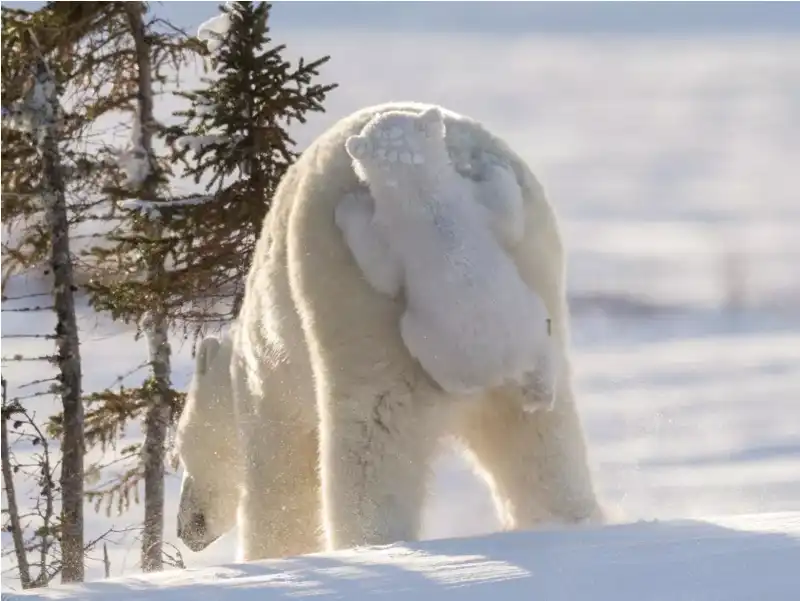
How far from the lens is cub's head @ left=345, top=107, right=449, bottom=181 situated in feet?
16.2

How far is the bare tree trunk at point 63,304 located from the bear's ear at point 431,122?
24.2ft

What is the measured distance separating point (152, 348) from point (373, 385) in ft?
26.9

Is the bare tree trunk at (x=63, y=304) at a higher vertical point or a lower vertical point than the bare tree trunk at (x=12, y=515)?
higher

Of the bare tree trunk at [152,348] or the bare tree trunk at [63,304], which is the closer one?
the bare tree trunk at [63,304]

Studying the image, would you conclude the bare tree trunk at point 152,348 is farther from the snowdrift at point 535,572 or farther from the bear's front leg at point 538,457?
the snowdrift at point 535,572

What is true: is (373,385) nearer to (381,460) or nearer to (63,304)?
(381,460)

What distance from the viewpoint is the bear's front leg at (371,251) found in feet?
16.5

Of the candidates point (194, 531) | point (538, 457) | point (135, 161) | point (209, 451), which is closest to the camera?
point (538, 457)

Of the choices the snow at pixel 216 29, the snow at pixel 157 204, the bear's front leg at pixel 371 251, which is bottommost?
the bear's front leg at pixel 371 251

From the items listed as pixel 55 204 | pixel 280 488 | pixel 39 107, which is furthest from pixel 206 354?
pixel 39 107

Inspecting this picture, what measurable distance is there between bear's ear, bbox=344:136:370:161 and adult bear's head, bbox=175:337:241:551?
2.81 metres

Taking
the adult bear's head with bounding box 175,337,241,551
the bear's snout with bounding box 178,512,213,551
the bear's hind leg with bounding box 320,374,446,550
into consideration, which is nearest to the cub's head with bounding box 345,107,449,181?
the bear's hind leg with bounding box 320,374,446,550

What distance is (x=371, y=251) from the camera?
505 centimetres

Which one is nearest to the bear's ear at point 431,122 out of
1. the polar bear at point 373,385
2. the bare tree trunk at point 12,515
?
the polar bear at point 373,385
